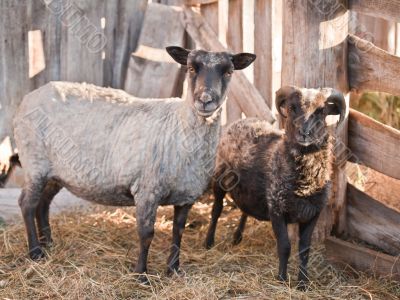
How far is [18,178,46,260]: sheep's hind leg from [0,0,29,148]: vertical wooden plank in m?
1.38

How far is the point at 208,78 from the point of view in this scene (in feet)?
15.8

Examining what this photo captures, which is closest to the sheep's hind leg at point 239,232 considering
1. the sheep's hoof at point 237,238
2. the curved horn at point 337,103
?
the sheep's hoof at point 237,238

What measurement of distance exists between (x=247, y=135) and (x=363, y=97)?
4567 mm

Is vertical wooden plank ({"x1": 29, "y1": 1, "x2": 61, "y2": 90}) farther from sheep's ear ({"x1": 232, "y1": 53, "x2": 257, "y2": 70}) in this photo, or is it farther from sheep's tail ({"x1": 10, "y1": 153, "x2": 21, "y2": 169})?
sheep's ear ({"x1": 232, "y1": 53, "x2": 257, "y2": 70})

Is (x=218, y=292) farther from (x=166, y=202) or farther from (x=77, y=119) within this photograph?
(x=77, y=119)

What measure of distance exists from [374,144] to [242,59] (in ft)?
4.28

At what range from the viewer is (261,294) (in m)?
4.89

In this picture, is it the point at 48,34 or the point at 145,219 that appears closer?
the point at 145,219

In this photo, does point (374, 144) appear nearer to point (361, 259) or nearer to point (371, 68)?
point (371, 68)

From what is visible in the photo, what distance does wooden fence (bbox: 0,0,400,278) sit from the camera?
5.27 m

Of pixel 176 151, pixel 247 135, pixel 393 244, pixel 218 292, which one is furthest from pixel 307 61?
pixel 218 292

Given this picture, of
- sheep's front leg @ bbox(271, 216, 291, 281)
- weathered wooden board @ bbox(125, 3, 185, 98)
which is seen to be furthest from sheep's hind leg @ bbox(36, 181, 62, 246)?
sheep's front leg @ bbox(271, 216, 291, 281)

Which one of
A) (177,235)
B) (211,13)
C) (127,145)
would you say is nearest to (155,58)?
(211,13)

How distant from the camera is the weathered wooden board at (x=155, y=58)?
7129mm
